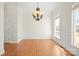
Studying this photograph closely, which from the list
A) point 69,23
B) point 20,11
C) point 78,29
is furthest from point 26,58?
point 20,11

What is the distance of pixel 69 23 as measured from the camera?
15.4 ft

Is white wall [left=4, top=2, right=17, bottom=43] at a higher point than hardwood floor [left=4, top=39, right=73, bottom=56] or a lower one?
higher

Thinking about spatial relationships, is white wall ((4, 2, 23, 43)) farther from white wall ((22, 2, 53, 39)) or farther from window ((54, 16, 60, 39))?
window ((54, 16, 60, 39))

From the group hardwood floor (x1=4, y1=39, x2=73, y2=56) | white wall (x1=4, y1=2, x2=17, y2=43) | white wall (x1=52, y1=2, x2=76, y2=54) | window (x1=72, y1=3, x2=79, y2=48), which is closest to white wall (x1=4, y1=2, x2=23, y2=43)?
white wall (x1=4, y1=2, x2=17, y2=43)

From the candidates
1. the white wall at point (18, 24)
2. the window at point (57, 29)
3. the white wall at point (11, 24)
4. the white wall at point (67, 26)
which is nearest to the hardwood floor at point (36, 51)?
the white wall at point (67, 26)

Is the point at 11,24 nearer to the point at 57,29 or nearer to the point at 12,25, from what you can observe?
the point at 12,25

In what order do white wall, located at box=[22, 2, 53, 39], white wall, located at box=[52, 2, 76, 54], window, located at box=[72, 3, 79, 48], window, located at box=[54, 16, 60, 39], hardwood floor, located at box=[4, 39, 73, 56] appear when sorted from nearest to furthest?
window, located at box=[72, 3, 79, 48] < hardwood floor, located at box=[4, 39, 73, 56] < white wall, located at box=[52, 2, 76, 54] < window, located at box=[54, 16, 60, 39] < white wall, located at box=[22, 2, 53, 39]

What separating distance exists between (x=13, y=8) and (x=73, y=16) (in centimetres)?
382

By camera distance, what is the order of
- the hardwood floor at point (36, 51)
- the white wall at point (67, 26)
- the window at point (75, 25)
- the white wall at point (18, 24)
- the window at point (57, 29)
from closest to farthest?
the window at point (75, 25)
the hardwood floor at point (36, 51)
the white wall at point (67, 26)
the window at point (57, 29)
the white wall at point (18, 24)

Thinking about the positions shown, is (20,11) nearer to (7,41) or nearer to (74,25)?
(7,41)

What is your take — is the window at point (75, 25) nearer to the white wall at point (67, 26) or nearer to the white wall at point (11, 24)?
the white wall at point (67, 26)

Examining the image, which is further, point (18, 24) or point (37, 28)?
point (37, 28)

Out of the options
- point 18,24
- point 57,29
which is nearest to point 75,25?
point 57,29

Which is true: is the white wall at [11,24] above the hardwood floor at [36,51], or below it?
above
